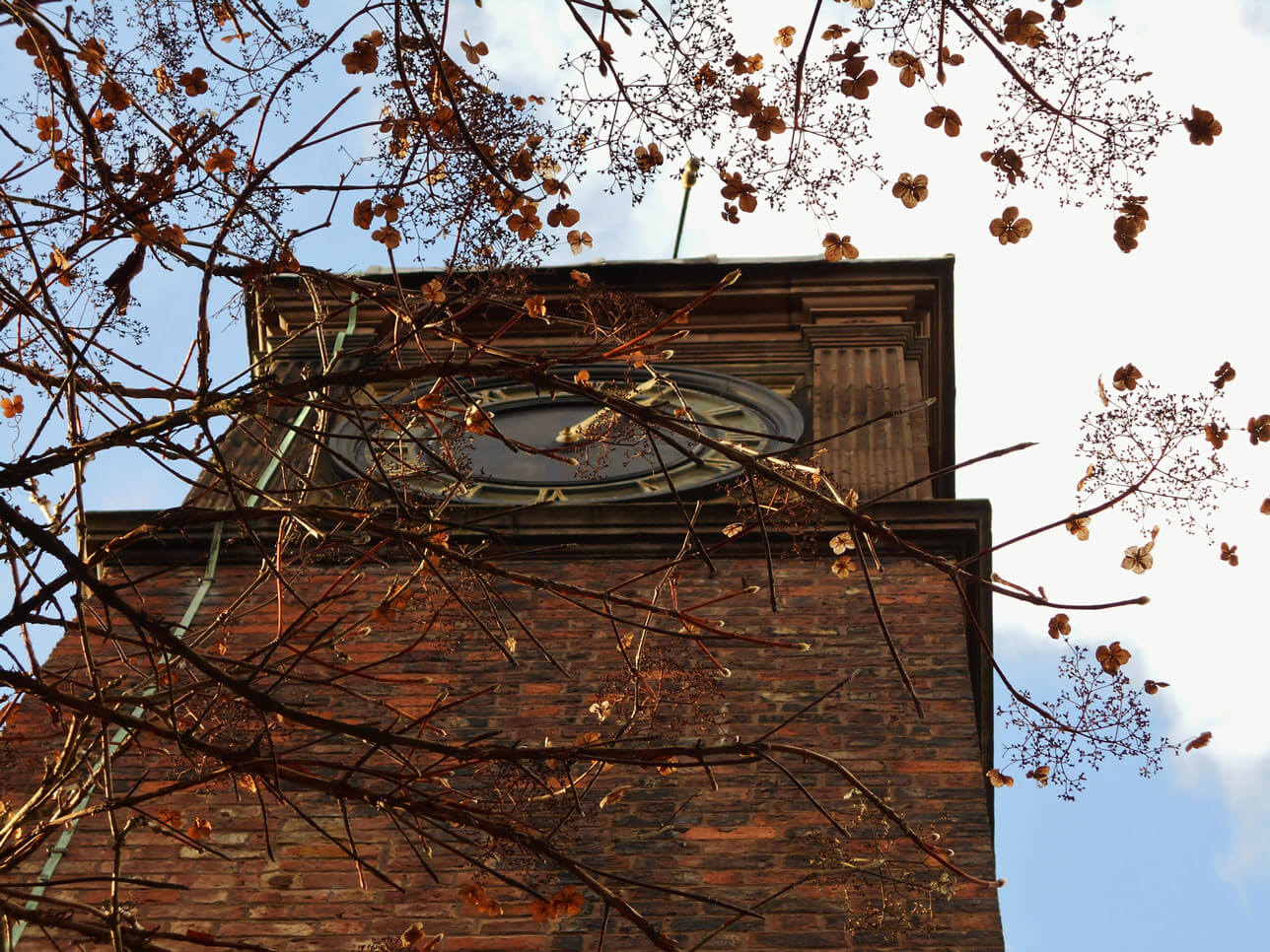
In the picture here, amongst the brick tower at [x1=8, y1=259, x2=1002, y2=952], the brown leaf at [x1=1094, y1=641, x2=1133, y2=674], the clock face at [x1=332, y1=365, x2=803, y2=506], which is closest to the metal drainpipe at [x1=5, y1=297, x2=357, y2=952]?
the brick tower at [x1=8, y1=259, x2=1002, y2=952]

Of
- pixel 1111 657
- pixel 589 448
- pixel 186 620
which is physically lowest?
pixel 1111 657

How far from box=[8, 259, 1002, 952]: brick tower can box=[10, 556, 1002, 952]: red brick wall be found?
2cm

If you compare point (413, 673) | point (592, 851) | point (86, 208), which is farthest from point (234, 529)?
point (86, 208)

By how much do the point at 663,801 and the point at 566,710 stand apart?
90 centimetres

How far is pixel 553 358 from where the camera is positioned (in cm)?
379

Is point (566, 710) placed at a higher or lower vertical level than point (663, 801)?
higher

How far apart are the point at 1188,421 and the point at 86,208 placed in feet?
9.38

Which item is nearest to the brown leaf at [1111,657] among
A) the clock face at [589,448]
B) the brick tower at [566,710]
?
the brick tower at [566,710]

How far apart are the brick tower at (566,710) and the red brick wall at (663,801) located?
2cm

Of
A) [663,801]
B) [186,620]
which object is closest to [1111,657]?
[663,801]

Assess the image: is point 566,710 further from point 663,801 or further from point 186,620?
point 186,620

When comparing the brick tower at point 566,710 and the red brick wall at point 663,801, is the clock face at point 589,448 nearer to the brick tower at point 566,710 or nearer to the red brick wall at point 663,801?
the brick tower at point 566,710

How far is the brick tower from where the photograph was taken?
5.10m

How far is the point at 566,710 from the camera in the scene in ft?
27.1
